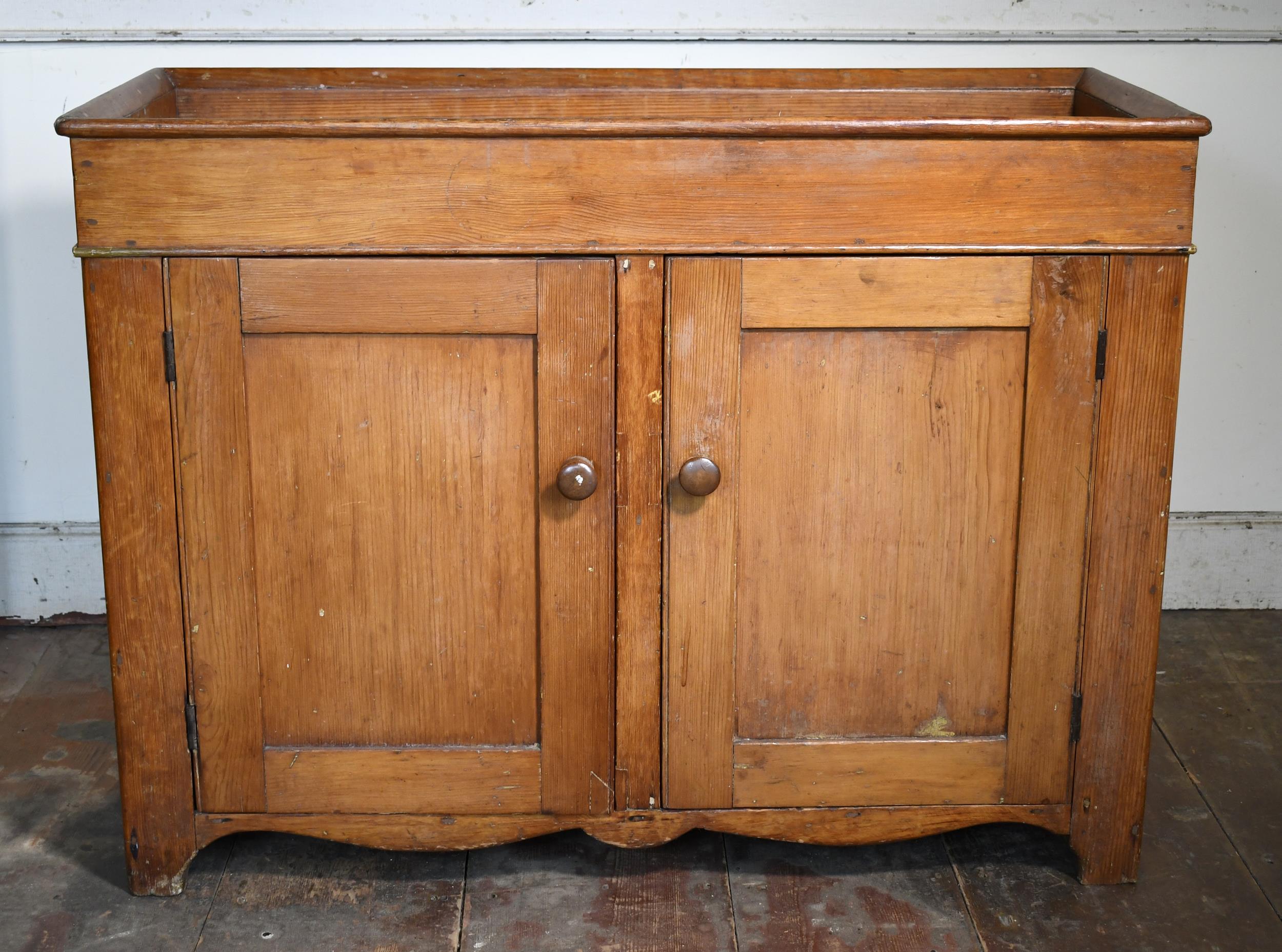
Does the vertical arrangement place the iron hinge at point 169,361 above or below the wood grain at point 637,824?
above

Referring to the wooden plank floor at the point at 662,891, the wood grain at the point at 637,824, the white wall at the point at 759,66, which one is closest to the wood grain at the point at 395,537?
the wood grain at the point at 637,824

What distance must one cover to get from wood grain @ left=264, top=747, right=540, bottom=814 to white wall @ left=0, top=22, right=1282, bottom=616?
1.09 m

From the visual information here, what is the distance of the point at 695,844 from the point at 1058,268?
3.19ft

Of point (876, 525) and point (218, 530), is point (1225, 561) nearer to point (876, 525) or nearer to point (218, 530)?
point (876, 525)

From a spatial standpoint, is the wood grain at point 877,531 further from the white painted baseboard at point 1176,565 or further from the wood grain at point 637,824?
the white painted baseboard at point 1176,565

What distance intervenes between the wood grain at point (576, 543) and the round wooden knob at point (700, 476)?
99 millimetres

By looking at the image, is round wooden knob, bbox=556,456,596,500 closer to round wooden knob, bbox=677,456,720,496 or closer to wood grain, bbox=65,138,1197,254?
round wooden knob, bbox=677,456,720,496

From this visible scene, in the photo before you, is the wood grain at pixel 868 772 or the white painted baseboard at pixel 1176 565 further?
the white painted baseboard at pixel 1176 565

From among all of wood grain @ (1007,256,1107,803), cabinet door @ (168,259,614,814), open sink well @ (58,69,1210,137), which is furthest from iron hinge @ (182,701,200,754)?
wood grain @ (1007,256,1107,803)

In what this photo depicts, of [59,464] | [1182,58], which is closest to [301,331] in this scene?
[59,464]

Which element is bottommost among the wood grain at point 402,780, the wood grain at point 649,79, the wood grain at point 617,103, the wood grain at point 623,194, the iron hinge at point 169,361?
the wood grain at point 402,780

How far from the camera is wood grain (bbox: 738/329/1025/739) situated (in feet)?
5.79

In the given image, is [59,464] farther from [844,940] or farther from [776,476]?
[844,940]

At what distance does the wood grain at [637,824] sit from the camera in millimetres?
1906
